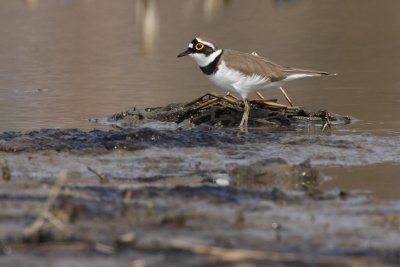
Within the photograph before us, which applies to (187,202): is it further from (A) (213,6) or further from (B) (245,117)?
(A) (213,6)

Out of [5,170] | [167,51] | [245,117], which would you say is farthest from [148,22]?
[5,170]

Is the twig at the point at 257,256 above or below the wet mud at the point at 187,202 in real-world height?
below

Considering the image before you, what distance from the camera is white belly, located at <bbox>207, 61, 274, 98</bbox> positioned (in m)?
9.78

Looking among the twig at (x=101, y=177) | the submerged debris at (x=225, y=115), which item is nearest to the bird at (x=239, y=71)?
the submerged debris at (x=225, y=115)

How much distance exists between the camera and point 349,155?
8.17m

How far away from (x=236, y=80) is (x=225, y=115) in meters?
0.47

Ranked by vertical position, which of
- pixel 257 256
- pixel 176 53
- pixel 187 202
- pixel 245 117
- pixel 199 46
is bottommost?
pixel 257 256

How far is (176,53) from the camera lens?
14.2 m

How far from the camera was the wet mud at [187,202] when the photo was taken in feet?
16.0

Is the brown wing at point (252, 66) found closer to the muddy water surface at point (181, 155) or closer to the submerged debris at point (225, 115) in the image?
the submerged debris at point (225, 115)

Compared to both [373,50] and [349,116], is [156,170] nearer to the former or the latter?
[349,116]

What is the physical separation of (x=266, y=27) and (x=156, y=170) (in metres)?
9.38

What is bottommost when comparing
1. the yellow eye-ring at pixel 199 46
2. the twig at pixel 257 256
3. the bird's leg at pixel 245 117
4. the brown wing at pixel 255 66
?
the twig at pixel 257 256

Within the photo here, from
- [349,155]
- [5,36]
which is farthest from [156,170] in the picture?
[5,36]
